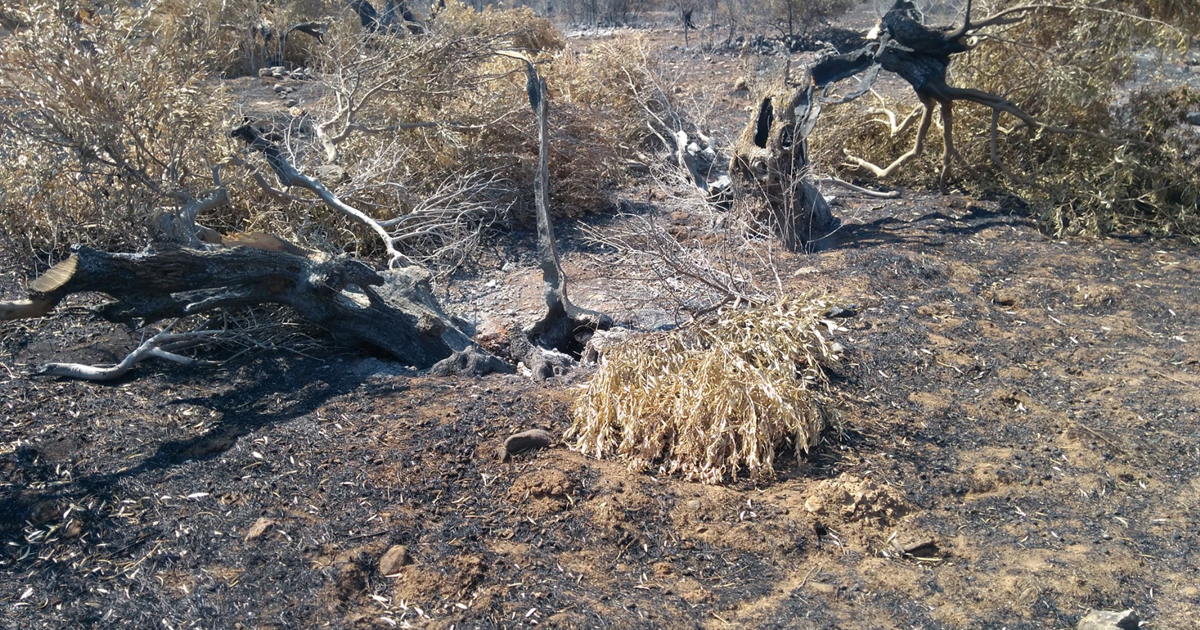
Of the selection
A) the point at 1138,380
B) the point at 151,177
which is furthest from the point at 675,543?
the point at 151,177

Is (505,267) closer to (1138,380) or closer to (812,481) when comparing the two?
(812,481)

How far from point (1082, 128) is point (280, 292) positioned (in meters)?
6.75

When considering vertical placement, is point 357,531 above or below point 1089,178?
below

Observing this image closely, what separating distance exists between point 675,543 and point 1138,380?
9.75 feet

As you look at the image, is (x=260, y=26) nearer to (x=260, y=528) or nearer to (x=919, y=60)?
(x=919, y=60)

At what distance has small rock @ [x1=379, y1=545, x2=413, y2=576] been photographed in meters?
3.03

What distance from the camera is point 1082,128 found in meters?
7.84

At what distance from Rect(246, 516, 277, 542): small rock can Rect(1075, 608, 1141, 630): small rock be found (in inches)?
106

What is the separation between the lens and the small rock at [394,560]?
303cm

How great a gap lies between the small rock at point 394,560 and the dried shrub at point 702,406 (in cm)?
99

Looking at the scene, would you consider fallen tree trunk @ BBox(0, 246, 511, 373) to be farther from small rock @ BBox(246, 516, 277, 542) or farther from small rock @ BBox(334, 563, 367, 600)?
small rock @ BBox(334, 563, 367, 600)

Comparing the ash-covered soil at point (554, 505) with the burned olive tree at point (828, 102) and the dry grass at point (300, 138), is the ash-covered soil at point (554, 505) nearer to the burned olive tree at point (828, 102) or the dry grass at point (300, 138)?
the dry grass at point (300, 138)

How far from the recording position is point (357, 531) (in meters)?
3.22

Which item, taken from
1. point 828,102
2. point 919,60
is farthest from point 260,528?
point 919,60
